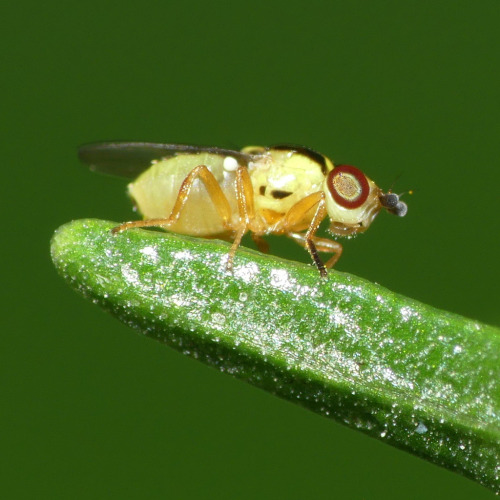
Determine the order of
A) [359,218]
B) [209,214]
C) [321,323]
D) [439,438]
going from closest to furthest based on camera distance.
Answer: [439,438] < [321,323] < [359,218] < [209,214]

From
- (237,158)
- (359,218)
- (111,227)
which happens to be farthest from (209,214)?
(111,227)

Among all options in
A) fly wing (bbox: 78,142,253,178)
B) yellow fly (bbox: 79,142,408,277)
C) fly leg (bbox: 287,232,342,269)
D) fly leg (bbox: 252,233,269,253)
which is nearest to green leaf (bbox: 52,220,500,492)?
yellow fly (bbox: 79,142,408,277)

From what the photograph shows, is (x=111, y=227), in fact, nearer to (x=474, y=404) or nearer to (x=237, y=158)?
(x=474, y=404)

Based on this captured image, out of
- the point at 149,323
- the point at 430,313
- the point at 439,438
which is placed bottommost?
the point at 439,438

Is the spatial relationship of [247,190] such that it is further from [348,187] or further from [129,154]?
[129,154]

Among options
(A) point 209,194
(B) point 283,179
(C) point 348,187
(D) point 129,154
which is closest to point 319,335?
(C) point 348,187

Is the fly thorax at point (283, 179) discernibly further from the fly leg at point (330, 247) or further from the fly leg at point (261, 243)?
the fly leg at point (330, 247)

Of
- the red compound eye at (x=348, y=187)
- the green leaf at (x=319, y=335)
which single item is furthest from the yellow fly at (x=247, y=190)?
the green leaf at (x=319, y=335)
